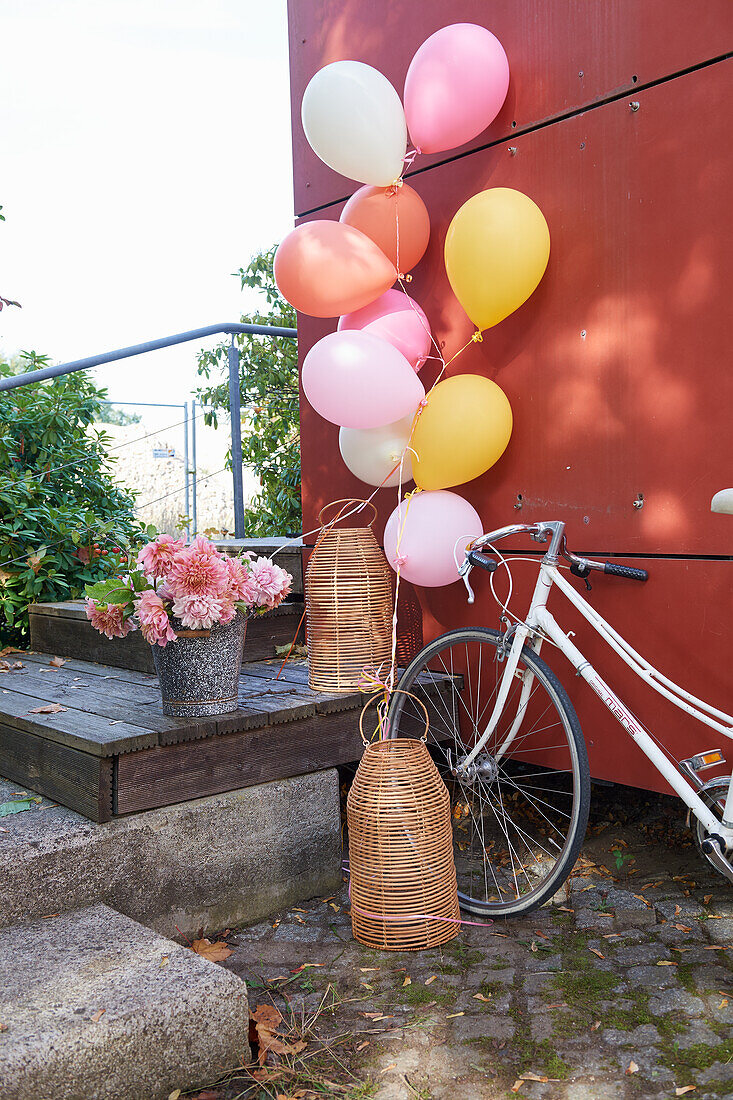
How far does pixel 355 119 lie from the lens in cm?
261

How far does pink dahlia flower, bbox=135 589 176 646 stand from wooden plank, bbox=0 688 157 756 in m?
0.25

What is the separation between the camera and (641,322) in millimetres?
2447

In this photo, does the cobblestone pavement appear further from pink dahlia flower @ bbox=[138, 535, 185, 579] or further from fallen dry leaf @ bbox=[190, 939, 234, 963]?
pink dahlia flower @ bbox=[138, 535, 185, 579]

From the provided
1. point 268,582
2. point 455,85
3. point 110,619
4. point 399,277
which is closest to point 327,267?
point 399,277

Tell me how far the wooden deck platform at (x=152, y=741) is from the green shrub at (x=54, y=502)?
4.05 feet

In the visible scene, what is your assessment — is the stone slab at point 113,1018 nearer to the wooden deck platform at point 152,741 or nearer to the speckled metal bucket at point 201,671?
the wooden deck platform at point 152,741

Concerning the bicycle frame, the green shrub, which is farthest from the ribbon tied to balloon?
the green shrub

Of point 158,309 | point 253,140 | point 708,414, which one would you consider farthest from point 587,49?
point 158,309

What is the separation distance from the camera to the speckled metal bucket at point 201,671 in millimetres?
2395

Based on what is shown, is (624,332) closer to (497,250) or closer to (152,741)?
(497,250)

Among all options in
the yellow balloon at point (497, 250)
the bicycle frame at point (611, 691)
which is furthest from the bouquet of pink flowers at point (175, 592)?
the yellow balloon at point (497, 250)

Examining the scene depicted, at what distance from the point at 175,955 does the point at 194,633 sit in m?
0.81

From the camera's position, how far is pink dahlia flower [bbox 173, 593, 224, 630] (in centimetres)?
227

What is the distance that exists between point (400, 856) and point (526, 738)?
749 millimetres
